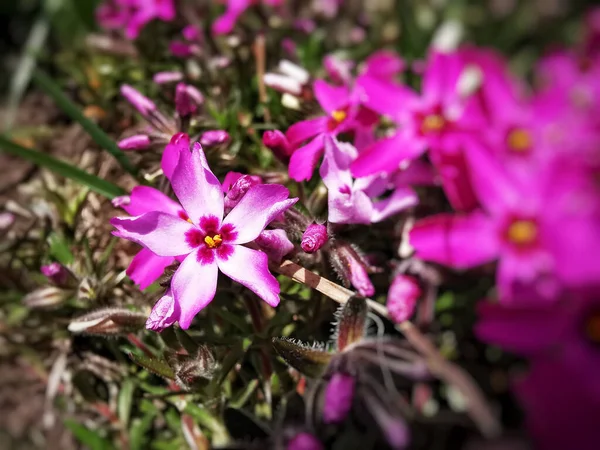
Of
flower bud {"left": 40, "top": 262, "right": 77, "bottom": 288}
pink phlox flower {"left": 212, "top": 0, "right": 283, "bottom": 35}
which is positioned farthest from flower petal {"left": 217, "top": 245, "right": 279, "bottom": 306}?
pink phlox flower {"left": 212, "top": 0, "right": 283, "bottom": 35}

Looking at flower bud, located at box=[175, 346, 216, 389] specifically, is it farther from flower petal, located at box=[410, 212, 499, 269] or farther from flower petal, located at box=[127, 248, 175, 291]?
flower petal, located at box=[410, 212, 499, 269]

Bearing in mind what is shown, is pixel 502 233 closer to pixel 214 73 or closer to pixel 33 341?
pixel 214 73

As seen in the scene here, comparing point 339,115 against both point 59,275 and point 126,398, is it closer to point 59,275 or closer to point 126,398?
point 59,275

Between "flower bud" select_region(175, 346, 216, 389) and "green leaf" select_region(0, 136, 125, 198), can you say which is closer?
"flower bud" select_region(175, 346, 216, 389)

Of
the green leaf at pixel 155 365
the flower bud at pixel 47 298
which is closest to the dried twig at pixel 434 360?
the green leaf at pixel 155 365

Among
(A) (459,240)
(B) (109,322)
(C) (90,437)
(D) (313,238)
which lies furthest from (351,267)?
(C) (90,437)

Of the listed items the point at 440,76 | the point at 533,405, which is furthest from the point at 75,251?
the point at 533,405

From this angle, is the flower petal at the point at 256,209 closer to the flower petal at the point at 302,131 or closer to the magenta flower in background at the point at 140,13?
the flower petal at the point at 302,131
